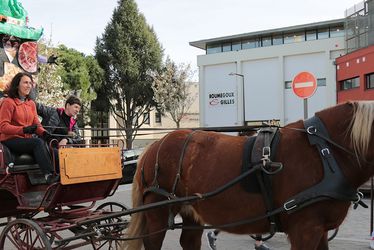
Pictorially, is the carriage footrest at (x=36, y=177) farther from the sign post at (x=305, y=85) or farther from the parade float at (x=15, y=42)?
the sign post at (x=305, y=85)

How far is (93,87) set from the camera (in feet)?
122

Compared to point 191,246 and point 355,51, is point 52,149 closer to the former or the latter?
point 191,246

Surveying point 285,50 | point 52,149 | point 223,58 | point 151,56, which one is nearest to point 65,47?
point 151,56

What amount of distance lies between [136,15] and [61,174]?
37439 mm

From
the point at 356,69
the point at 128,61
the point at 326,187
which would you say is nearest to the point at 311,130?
the point at 326,187

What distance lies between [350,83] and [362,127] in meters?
30.6

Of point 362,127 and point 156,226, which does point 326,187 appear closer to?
point 362,127

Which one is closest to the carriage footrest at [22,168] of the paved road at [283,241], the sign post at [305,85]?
the paved road at [283,241]

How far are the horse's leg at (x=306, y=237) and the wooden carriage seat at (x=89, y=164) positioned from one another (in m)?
2.96

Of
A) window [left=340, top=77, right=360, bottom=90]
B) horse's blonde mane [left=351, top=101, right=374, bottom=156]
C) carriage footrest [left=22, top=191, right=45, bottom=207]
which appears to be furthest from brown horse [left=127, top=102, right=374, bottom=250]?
window [left=340, top=77, right=360, bottom=90]

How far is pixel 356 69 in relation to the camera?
29.7m

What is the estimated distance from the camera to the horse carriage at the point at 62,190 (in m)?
5.32

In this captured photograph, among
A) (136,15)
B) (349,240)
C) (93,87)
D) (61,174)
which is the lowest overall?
(349,240)

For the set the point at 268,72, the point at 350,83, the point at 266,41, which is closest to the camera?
the point at 350,83
